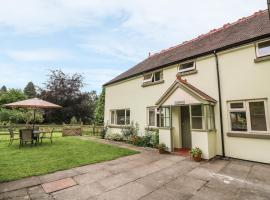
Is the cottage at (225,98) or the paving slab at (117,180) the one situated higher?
the cottage at (225,98)

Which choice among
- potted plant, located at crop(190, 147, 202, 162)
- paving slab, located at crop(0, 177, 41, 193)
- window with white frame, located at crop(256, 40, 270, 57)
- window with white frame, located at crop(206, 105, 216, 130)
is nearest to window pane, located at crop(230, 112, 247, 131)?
window with white frame, located at crop(206, 105, 216, 130)

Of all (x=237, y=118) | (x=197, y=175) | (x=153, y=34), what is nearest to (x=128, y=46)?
(x=153, y=34)

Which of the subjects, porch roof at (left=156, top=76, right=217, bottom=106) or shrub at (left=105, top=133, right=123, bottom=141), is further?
shrub at (left=105, top=133, right=123, bottom=141)

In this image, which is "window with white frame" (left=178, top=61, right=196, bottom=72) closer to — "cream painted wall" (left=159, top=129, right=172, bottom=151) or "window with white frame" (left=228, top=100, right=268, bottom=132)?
"window with white frame" (left=228, top=100, right=268, bottom=132)

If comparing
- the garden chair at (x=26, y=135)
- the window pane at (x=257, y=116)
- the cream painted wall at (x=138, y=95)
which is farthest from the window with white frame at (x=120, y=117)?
the window pane at (x=257, y=116)

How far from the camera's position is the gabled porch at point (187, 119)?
26.8 feet

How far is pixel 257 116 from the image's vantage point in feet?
25.0

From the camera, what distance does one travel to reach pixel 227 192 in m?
4.54

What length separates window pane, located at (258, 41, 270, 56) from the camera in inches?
296

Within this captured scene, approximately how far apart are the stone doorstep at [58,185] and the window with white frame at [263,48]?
905cm

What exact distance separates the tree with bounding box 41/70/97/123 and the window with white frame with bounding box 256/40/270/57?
96.3 feet

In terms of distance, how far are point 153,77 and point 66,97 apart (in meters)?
23.8

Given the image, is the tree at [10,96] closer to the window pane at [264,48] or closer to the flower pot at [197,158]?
the flower pot at [197,158]

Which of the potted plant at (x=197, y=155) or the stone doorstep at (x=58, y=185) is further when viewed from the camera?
the potted plant at (x=197, y=155)
